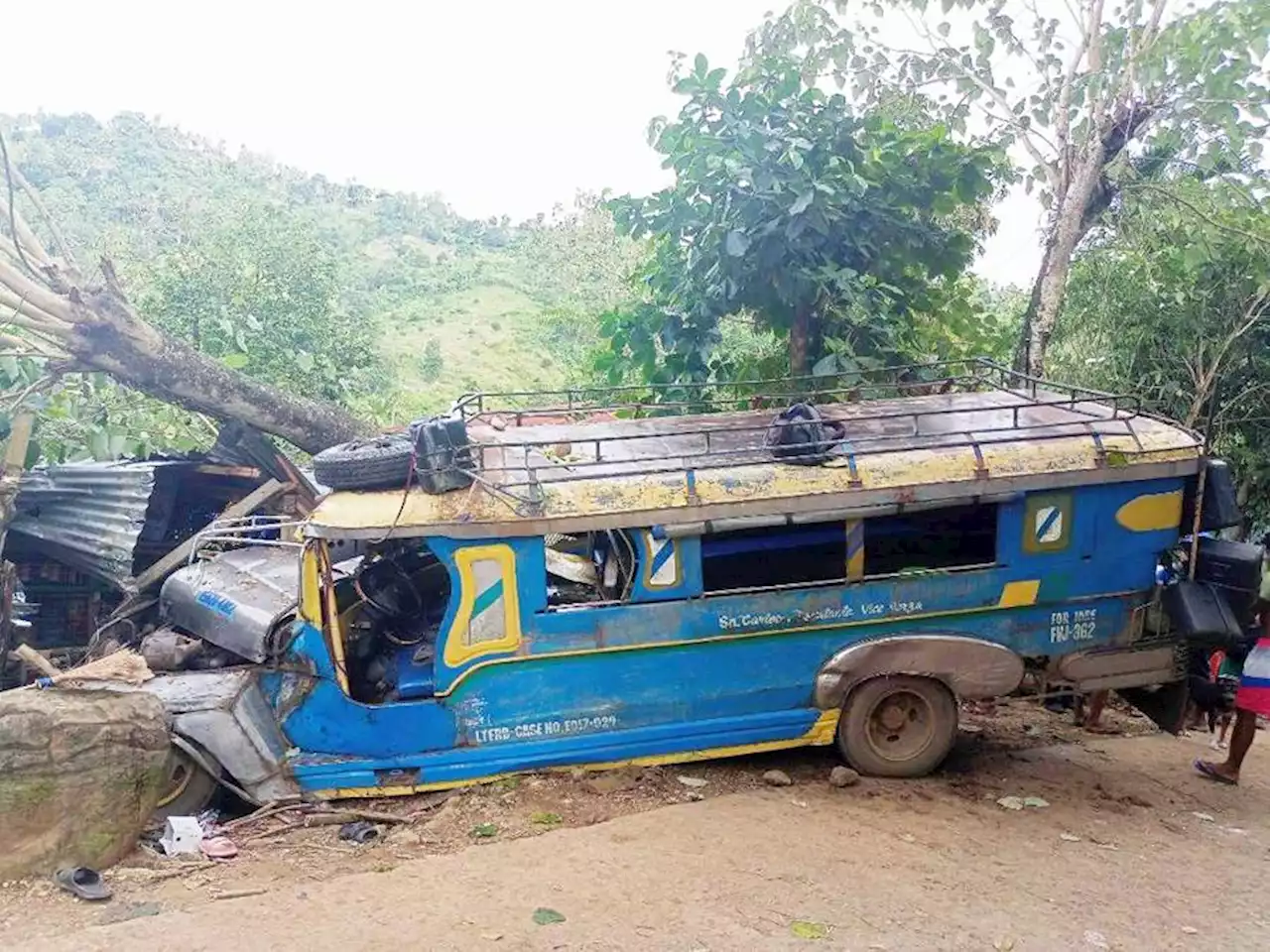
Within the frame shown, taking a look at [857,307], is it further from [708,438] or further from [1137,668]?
[1137,668]

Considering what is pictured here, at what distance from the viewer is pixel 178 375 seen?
8430 millimetres

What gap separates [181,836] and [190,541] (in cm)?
302

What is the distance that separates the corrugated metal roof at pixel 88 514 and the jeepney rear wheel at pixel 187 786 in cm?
268

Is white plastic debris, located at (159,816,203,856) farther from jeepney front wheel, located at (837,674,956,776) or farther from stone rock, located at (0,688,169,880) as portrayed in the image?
jeepney front wheel, located at (837,674,956,776)

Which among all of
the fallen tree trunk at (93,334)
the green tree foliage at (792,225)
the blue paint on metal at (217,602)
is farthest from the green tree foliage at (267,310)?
the blue paint on metal at (217,602)

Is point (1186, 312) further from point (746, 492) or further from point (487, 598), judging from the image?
point (487, 598)

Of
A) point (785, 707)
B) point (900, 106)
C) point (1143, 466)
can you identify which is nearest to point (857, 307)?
point (900, 106)

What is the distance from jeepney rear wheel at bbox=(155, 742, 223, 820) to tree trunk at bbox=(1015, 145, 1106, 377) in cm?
766

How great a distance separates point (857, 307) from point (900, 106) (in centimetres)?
286

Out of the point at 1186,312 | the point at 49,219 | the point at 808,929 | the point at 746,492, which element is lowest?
the point at 808,929

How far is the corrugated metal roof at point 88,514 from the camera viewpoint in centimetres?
828

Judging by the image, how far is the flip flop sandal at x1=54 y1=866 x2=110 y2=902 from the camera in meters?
4.96

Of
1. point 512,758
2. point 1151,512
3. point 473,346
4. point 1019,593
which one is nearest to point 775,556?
point 1019,593

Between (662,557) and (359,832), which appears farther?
(662,557)
